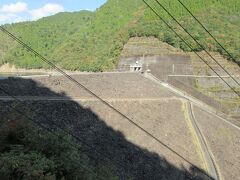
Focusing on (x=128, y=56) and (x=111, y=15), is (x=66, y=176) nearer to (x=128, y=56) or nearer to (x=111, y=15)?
(x=128, y=56)

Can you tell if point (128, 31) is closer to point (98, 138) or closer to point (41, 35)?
point (98, 138)

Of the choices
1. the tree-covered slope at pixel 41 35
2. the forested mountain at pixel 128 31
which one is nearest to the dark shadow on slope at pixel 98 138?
the forested mountain at pixel 128 31

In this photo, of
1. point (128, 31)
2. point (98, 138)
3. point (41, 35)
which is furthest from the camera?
point (41, 35)

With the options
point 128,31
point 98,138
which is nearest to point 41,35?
point 128,31

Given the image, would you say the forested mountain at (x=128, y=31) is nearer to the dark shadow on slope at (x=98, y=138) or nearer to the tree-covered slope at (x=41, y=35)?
the tree-covered slope at (x=41, y=35)

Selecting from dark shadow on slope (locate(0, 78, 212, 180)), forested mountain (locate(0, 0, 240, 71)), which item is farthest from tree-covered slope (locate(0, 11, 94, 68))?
dark shadow on slope (locate(0, 78, 212, 180))

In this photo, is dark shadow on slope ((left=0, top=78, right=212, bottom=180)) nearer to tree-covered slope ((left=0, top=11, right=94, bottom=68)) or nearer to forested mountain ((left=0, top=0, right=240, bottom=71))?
forested mountain ((left=0, top=0, right=240, bottom=71))

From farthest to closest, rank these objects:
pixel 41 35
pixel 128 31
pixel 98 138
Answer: pixel 41 35 < pixel 128 31 < pixel 98 138

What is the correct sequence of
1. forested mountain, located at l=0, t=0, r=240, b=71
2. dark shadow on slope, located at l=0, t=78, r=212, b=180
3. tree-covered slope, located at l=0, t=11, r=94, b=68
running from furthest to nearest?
tree-covered slope, located at l=0, t=11, r=94, b=68
forested mountain, located at l=0, t=0, r=240, b=71
dark shadow on slope, located at l=0, t=78, r=212, b=180

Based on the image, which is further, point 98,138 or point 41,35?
point 41,35
